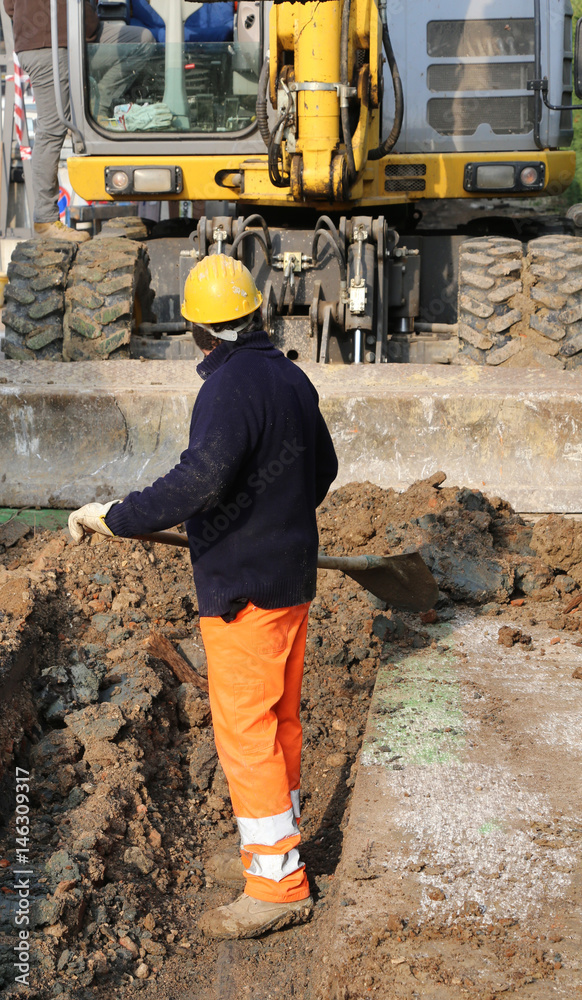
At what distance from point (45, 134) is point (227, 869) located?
633cm

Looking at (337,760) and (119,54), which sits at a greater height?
(119,54)

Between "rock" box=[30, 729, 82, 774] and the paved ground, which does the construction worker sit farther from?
"rock" box=[30, 729, 82, 774]

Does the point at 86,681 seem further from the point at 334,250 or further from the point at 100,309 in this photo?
the point at 334,250

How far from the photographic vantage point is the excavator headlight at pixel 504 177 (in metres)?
6.77

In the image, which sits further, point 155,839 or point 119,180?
point 119,180

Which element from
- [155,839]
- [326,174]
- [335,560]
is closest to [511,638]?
[335,560]

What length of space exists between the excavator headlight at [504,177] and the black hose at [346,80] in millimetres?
1418

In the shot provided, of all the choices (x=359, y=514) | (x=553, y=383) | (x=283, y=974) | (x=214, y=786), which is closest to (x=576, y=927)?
(x=283, y=974)

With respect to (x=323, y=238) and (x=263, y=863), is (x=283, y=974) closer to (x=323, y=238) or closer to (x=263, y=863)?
(x=263, y=863)

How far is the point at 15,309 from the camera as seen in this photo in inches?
237

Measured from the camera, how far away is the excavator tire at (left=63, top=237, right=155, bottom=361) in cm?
587

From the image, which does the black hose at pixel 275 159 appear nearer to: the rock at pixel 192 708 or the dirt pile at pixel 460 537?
the dirt pile at pixel 460 537

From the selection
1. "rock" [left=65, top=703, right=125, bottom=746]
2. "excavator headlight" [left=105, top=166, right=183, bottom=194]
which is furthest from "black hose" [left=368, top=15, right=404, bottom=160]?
"rock" [left=65, top=703, right=125, bottom=746]

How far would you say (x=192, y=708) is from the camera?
12.2ft
